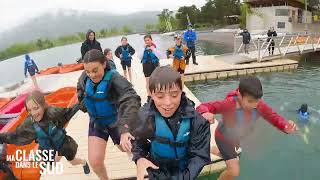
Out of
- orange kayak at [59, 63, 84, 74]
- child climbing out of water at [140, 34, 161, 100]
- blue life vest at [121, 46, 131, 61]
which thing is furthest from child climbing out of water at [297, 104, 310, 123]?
orange kayak at [59, 63, 84, 74]

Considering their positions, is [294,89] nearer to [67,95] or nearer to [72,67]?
[67,95]

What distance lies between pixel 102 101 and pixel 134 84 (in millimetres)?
8887

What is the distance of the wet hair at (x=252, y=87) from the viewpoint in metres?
3.44

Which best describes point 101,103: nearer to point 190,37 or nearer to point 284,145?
point 284,145

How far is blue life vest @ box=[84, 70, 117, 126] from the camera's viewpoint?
3.88m

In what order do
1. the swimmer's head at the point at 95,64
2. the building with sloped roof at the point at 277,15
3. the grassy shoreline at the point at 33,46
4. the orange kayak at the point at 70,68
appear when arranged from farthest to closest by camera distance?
the grassy shoreline at the point at 33,46 → the building with sloped roof at the point at 277,15 → the orange kayak at the point at 70,68 → the swimmer's head at the point at 95,64

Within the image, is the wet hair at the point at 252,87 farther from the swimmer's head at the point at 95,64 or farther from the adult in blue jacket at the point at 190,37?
the adult in blue jacket at the point at 190,37

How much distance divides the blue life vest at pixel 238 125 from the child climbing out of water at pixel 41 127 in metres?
2.08

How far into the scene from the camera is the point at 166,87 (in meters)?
2.34

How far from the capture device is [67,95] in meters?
10.8

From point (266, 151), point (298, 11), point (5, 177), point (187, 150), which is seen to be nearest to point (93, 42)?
point (5, 177)

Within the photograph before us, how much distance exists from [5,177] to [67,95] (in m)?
5.12

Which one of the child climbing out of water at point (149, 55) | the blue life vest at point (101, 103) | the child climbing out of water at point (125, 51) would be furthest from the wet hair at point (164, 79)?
the child climbing out of water at point (125, 51)

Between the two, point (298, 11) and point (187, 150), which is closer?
point (187, 150)
